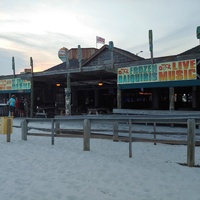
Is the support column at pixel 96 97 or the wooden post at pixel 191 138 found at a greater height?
the support column at pixel 96 97

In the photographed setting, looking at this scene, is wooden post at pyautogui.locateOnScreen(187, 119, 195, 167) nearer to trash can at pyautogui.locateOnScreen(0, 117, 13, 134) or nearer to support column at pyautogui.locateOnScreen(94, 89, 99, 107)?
trash can at pyautogui.locateOnScreen(0, 117, 13, 134)

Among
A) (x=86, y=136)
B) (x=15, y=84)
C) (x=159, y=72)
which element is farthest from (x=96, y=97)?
(x=86, y=136)

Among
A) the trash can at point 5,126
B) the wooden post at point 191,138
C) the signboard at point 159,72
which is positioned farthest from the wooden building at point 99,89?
the wooden post at point 191,138

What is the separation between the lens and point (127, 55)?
1981cm

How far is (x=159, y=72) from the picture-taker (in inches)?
497

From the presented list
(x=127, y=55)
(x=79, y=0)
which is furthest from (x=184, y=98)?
(x=79, y=0)

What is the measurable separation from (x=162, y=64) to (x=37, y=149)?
289 inches

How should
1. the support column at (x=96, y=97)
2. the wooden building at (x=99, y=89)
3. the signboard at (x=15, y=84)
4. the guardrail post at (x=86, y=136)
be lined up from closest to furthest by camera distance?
the guardrail post at (x=86, y=136), the wooden building at (x=99, y=89), the signboard at (x=15, y=84), the support column at (x=96, y=97)

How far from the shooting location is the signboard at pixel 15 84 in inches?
749

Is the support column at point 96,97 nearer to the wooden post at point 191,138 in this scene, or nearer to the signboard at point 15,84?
the signboard at point 15,84

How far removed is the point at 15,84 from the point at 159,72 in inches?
458

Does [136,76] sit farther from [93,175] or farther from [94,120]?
[93,175]

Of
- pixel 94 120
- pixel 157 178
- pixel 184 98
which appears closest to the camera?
pixel 157 178

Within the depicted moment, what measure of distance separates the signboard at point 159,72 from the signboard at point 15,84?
313 inches
